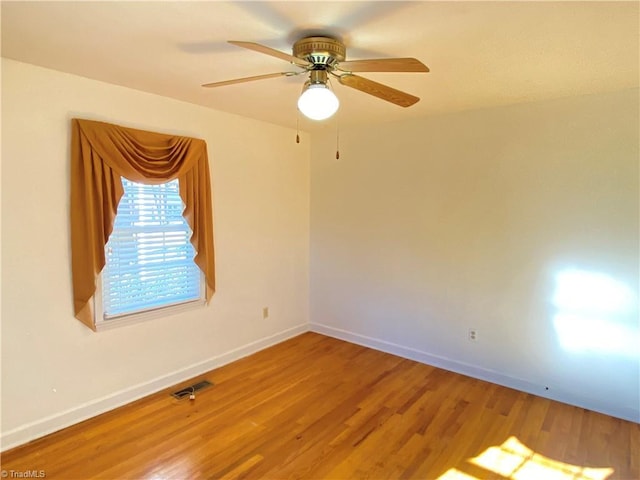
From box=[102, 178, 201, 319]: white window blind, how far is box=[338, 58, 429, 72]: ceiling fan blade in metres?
1.91

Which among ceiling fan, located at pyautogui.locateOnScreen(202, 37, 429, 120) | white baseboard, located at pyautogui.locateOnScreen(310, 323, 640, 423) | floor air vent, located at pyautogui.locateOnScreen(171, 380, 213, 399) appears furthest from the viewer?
floor air vent, located at pyautogui.locateOnScreen(171, 380, 213, 399)

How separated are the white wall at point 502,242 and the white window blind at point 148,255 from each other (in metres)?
1.76

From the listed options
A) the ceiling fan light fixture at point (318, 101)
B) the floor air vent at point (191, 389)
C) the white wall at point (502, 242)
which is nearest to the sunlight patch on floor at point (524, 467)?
the white wall at point (502, 242)

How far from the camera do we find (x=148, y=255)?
3049 mm

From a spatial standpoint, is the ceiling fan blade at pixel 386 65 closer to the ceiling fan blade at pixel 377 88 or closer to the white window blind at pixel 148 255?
the ceiling fan blade at pixel 377 88

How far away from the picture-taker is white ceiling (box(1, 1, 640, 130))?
1649mm

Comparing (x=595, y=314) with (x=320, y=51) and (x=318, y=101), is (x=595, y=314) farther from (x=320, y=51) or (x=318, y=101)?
(x=320, y=51)

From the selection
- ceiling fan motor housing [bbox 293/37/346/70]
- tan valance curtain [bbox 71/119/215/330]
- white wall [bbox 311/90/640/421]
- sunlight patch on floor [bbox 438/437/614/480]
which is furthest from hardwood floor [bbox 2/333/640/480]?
ceiling fan motor housing [bbox 293/37/346/70]

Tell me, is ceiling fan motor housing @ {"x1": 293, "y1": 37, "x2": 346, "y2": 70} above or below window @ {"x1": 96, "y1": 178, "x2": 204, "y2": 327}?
above

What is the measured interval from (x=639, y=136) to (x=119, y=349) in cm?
406

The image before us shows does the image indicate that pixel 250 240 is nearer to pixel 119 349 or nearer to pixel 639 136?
pixel 119 349

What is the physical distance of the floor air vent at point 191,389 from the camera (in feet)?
10.1

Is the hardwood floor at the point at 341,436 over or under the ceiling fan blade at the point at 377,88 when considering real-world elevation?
under

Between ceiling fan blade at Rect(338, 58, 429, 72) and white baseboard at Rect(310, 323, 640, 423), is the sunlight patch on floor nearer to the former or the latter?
white baseboard at Rect(310, 323, 640, 423)
